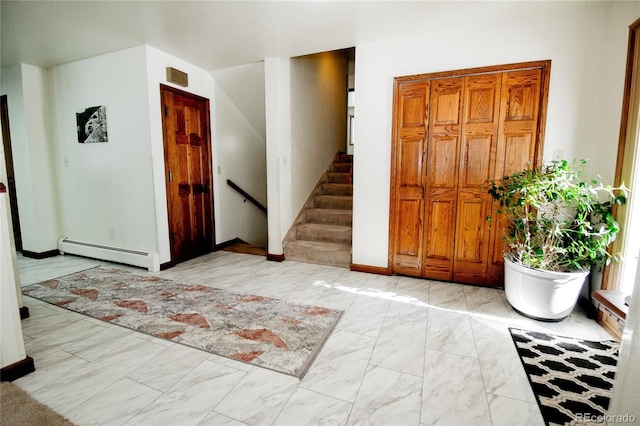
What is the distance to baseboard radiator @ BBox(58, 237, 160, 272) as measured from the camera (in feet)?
11.6

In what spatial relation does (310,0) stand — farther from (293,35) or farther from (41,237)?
(41,237)

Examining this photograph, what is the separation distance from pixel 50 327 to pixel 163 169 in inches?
76.9

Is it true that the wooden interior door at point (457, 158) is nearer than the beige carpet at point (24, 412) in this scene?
No

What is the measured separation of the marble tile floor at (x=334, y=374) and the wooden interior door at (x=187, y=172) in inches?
61.5

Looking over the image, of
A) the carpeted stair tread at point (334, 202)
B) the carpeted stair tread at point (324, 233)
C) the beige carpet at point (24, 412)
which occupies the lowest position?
the beige carpet at point (24, 412)

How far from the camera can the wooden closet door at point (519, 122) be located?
270 centimetres

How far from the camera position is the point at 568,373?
1705 millimetres

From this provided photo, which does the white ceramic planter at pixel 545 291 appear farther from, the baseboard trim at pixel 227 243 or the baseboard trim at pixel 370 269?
the baseboard trim at pixel 227 243

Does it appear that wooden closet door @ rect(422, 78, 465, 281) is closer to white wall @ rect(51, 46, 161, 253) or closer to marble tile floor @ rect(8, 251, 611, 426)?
marble tile floor @ rect(8, 251, 611, 426)

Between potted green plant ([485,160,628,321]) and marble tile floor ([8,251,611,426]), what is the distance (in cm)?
23

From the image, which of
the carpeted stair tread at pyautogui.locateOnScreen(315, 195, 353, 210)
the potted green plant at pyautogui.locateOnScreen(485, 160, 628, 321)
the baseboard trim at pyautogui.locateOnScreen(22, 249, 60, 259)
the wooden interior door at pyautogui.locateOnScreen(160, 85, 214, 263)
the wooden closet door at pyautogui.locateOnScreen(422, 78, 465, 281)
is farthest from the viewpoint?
the carpeted stair tread at pyautogui.locateOnScreen(315, 195, 353, 210)

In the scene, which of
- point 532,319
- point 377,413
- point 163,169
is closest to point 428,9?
point 532,319

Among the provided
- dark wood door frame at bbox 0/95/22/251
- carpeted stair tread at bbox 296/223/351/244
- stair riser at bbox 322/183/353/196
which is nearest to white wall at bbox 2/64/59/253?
dark wood door frame at bbox 0/95/22/251

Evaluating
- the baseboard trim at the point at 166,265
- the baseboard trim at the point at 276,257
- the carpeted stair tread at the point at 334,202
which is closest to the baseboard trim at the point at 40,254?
the baseboard trim at the point at 166,265
